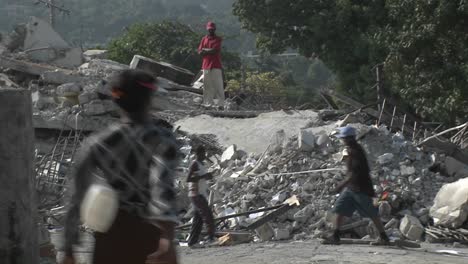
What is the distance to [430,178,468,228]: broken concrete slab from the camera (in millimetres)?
11617

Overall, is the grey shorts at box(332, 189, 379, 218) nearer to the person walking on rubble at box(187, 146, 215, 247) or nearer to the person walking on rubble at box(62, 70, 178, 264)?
the person walking on rubble at box(187, 146, 215, 247)

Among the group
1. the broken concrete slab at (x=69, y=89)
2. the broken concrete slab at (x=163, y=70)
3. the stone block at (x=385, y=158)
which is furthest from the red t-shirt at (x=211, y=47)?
the broken concrete slab at (x=163, y=70)

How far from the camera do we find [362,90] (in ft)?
97.5

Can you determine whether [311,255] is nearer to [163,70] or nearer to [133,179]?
[133,179]

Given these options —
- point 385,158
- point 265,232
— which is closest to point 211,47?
point 385,158

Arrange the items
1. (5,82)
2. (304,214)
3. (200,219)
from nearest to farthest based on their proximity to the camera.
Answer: (200,219) → (304,214) → (5,82)

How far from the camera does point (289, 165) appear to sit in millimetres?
13492

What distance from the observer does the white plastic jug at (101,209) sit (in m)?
4.23

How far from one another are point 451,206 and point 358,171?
223 centimetres

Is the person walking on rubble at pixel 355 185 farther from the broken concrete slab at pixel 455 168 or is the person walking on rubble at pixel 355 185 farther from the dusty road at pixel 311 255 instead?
the broken concrete slab at pixel 455 168

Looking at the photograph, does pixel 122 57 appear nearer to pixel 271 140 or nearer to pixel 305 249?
pixel 271 140

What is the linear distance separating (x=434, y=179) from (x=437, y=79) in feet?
19.7

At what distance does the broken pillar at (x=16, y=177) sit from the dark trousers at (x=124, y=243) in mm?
2731

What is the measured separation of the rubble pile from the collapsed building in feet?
0.05
